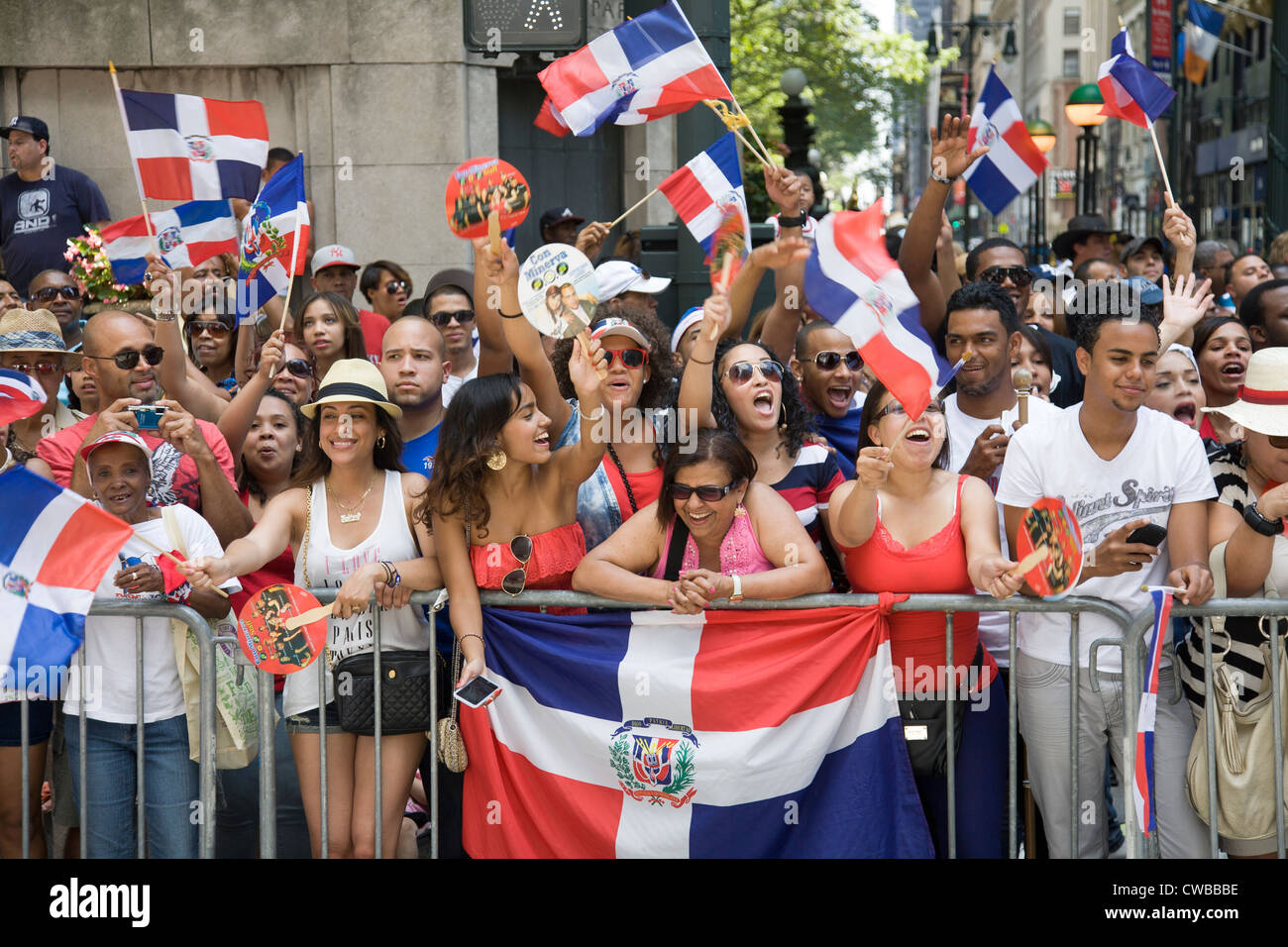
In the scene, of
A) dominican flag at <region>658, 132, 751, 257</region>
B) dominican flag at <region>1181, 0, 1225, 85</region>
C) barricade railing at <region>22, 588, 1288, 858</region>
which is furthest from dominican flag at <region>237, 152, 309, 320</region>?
dominican flag at <region>1181, 0, 1225, 85</region>

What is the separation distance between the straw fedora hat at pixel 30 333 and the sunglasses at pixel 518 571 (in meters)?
2.32

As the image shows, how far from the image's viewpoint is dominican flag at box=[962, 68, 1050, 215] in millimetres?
7453

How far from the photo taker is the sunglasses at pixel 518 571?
4828 mm

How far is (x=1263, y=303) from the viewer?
274 inches

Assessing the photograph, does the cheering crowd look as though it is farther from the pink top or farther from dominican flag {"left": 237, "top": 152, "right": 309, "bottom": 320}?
dominican flag {"left": 237, "top": 152, "right": 309, "bottom": 320}

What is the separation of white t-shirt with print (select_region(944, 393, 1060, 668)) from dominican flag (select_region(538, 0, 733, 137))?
1668mm

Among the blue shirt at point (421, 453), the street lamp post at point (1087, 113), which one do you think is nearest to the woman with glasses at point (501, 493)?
the blue shirt at point (421, 453)

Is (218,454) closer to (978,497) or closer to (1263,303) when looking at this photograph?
(978,497)

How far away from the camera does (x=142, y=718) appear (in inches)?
189

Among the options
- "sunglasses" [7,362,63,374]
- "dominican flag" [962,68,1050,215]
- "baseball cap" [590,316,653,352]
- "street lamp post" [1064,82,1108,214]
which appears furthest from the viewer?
"street lamp post" [1064,82,1108,214]

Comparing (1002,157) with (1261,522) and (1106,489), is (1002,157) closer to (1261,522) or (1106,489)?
(1106,489)

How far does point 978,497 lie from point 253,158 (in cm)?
385

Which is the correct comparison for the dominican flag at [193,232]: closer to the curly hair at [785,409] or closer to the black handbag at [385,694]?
the black handbag at [385,694]
